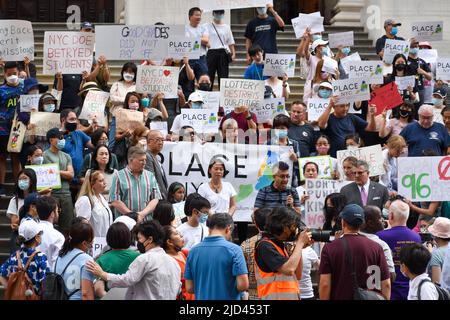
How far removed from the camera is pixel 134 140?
16594 mm

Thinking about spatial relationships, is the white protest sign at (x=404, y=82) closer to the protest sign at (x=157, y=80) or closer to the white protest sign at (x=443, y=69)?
the white protest sign at (x=443, y=69)

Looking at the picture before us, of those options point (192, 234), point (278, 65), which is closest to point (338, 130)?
point (278, 65)

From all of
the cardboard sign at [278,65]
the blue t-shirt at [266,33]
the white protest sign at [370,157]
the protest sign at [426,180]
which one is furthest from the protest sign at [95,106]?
the protest sign at [426,180]

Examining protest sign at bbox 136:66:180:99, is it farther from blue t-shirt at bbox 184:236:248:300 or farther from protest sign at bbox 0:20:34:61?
blue t-shirt at bbox 184:236:248:300

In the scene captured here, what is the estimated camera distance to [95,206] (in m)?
14.7

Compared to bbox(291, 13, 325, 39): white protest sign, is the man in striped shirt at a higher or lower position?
lower

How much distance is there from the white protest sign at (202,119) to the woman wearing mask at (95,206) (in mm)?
3181

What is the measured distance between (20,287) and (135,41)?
8.35 meters

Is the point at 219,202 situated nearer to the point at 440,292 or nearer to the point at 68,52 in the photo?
the point at 440,292

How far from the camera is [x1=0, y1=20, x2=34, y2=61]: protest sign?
19625 millimetres

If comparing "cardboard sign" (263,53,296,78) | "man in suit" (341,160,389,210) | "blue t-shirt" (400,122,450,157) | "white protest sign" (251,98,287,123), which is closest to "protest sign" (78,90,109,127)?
"white protest sign" (251,98,287,123)

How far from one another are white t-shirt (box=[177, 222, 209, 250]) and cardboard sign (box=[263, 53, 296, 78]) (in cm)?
669

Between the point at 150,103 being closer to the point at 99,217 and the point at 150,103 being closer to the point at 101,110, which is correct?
the point at 101,110

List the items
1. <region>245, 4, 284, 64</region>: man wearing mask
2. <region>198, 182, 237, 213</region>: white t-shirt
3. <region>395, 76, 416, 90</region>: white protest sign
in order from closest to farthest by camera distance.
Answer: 1. <region>198, 182, 237, 213</region>: white t-shirt
2. <region>395, 76, 416, 90</region>: white protest sign
3. <region>245, 4, 284, 64</region>: man wearing mask
